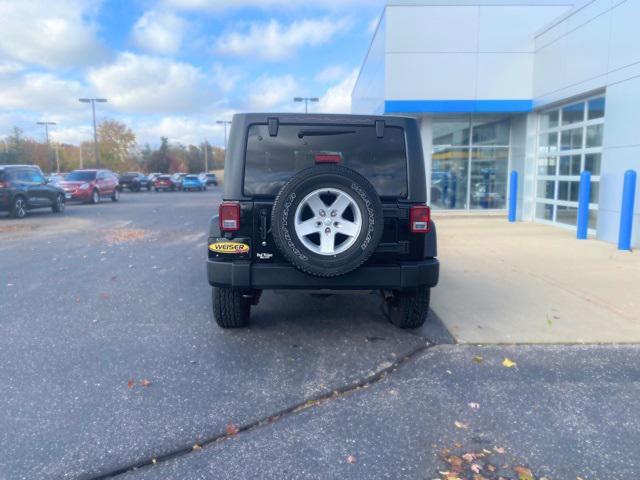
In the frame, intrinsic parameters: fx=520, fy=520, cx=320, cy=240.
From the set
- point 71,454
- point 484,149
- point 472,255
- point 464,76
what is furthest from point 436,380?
point 484,149

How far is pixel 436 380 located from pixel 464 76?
12.8 meters

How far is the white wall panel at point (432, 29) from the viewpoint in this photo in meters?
14.8

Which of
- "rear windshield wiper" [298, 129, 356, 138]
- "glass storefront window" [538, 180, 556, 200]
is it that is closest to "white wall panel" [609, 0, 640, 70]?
"glass storefront window" [538, 180, 556, 200]

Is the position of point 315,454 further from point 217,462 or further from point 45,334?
point 45,334

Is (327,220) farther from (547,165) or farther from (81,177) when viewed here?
(81,177)

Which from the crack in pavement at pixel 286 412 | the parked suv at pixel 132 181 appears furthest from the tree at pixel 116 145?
the crack in pavement at pixel 286 412

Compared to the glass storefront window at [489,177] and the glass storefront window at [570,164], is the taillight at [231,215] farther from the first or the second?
the glass storefront window at [489,177]

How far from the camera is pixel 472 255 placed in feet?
30.6

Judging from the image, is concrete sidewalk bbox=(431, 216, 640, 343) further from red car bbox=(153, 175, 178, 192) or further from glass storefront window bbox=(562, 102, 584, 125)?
red car bbox=(153, 175, 178, 192)

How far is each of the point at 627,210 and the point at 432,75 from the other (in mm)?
7334

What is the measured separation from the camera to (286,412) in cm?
346

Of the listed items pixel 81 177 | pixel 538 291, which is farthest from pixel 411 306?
pixel 81 177

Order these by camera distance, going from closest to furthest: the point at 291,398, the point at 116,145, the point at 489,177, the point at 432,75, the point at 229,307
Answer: the point at 291,398
the point at 229,307
the point at 432,75
the point at 489,177
the point at 116,145

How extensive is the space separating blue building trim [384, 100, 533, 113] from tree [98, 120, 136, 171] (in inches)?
2590
